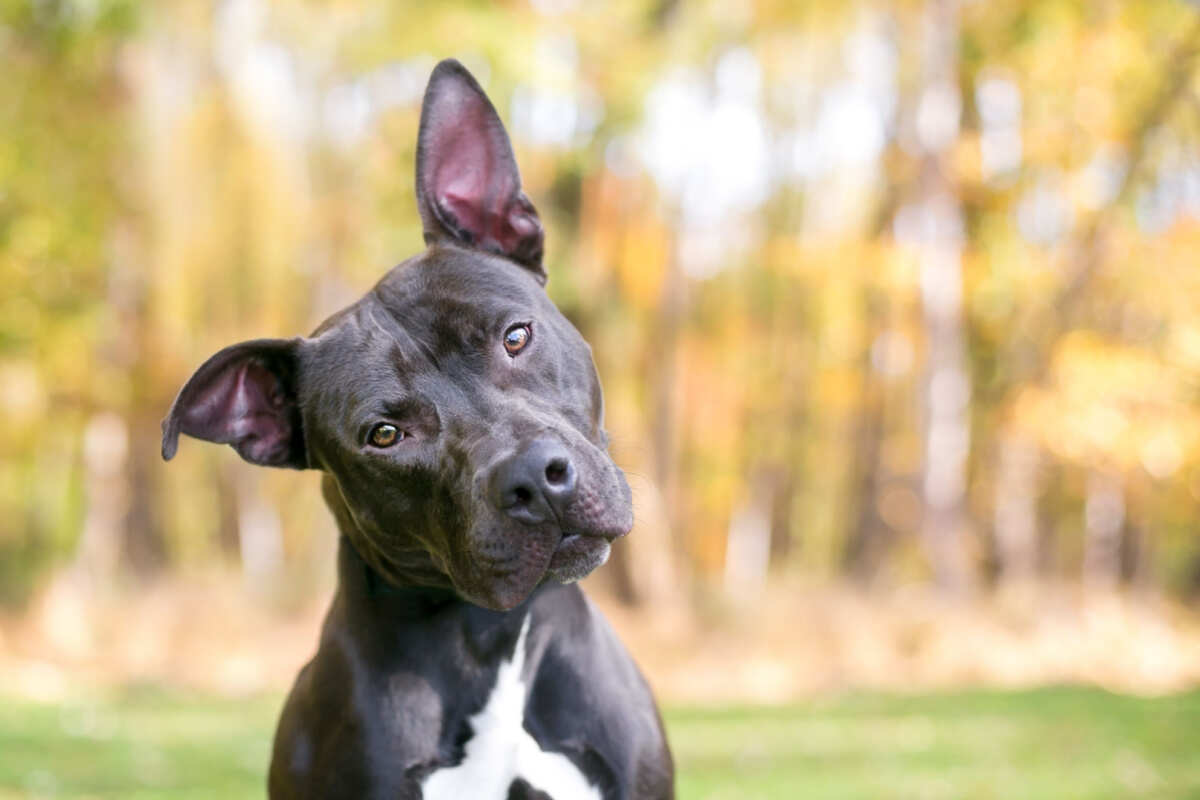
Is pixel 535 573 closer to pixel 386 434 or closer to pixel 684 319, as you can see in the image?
pixel 386 434

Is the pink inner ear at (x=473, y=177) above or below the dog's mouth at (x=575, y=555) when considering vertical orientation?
above

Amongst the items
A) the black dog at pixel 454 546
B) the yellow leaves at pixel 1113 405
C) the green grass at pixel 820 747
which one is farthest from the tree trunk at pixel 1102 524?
the black dog at pixel 454 546

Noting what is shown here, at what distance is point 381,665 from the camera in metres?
2.91

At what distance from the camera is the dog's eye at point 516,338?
2.98 meters

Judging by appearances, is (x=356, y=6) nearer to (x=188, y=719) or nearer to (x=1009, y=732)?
(x=188, y=719)

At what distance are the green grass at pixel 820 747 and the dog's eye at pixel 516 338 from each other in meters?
4.37

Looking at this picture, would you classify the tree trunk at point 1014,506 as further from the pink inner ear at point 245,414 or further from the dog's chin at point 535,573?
the dog's chin at point 535,573

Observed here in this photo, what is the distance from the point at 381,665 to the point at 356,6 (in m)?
10.9

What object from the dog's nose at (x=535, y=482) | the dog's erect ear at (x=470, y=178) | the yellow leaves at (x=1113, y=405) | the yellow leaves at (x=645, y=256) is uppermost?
the yellow leaves at (x=645, y=256)

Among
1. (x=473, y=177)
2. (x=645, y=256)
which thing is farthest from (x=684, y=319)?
(x=473, y=177)

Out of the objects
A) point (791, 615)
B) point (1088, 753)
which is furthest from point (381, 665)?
point (791, 615)

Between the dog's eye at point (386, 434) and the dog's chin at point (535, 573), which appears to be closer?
the dog's chin at point (535, 573)

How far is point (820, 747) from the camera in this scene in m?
9.10

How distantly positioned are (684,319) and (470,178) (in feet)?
46.8
